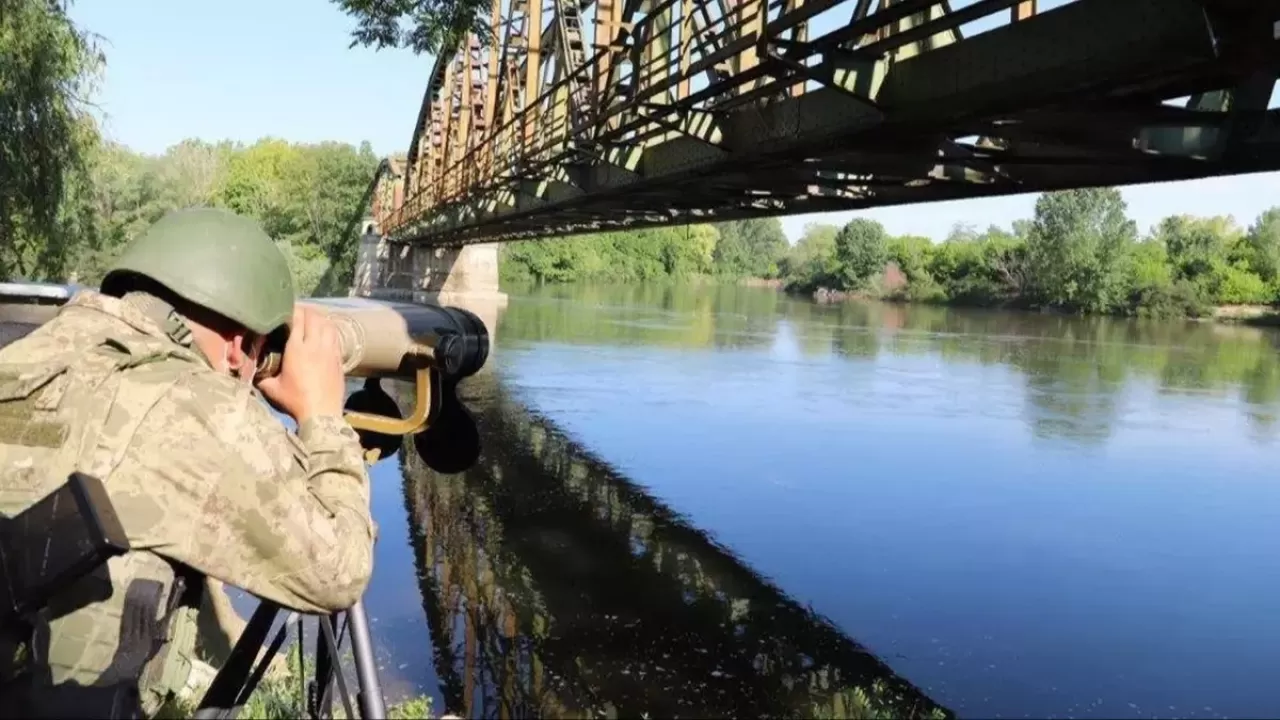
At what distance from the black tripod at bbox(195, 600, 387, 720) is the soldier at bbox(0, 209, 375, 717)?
0.24m

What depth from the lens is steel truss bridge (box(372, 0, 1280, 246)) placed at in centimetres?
468

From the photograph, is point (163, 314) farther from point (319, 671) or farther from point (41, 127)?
point (41, 127)

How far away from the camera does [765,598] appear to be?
28.2 feet

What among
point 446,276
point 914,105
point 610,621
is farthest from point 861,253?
point 914,105

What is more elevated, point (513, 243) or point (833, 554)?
point (513, 243)

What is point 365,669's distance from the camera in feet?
7.54

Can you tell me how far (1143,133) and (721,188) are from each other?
4670mm

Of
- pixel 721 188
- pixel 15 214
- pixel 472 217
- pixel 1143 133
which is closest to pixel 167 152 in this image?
pixel 472 217

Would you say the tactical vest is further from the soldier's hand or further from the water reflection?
the water reflection

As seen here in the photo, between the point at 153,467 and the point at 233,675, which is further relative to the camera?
the point at 233,675

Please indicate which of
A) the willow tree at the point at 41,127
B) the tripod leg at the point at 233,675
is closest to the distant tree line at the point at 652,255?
the willow tree at the point at 41,127

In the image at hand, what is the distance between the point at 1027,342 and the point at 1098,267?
27.8m

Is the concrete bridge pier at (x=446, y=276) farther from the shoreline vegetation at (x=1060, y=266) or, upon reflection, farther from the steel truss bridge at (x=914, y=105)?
the steel truss bridge at (x=914, y=105)

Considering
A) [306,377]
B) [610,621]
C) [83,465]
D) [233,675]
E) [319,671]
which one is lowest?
[610,621]
